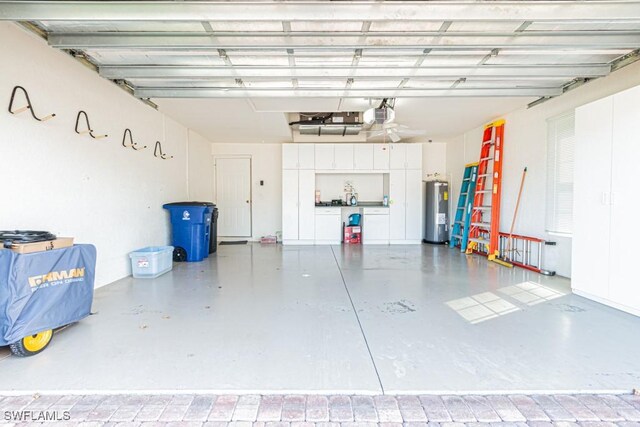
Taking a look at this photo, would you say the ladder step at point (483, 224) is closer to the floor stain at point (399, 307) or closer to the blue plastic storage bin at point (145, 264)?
the floor stain at point (399, 307)

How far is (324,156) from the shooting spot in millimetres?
7598

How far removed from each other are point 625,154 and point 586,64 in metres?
1.13

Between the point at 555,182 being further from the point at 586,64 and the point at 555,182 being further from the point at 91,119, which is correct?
the point at 91,119

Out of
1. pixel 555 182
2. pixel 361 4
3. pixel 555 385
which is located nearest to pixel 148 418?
pixel 555 385

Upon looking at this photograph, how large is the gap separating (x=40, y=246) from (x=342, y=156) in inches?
241

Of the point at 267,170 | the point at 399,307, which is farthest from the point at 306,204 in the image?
the point at 399,307

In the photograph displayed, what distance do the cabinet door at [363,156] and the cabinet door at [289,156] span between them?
55.1 inches

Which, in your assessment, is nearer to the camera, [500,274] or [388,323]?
[388,323]

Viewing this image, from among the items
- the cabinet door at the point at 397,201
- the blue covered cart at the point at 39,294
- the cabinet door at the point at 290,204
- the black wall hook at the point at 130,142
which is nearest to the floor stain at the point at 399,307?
the blue covered cart at the point at 39,294

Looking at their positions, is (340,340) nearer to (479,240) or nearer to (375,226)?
(479,240)

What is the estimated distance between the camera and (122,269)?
432cm

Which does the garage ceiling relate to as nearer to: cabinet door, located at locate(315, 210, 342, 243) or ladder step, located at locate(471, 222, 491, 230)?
ladder step, located at locate(471, 222, 491, 230)

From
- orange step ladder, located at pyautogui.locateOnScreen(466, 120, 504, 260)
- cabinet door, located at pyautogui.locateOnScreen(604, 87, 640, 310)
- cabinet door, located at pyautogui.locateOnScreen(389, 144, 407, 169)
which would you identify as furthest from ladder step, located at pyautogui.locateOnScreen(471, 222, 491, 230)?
cabinet door, located at pyautogui.locateOnScreen(604, 87, 640, 310)

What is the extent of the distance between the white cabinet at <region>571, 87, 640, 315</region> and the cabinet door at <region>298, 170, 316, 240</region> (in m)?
5.06
